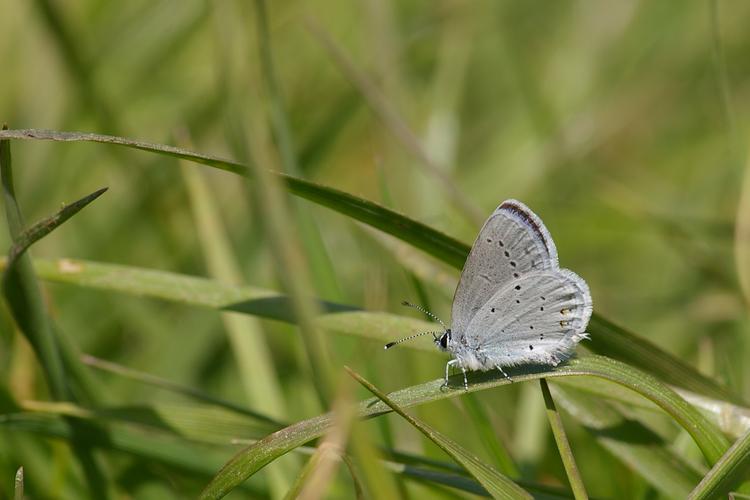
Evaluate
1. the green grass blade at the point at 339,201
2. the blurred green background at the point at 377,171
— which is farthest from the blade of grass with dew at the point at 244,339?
the green grass blade at the point at 339,201

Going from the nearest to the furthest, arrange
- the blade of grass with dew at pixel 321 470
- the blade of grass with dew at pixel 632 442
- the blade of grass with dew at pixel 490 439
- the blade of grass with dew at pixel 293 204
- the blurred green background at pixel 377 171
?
the blade of grass with dew at pixel 321 470, the blade of grass with dew at pixel 632 442, the blade of grass with dew at pixel 490 439, the blade of grass with dew at pixel 293 204, the blurred green background at pixel 377 171

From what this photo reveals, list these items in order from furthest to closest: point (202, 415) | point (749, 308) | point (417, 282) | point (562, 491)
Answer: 1. point (749, 308)
2. point (417, 282)
3. point (202, 415)
4. point (562, 491)

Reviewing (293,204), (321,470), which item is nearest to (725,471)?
(321,470)

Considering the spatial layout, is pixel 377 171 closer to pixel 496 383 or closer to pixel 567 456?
pixel 496 383

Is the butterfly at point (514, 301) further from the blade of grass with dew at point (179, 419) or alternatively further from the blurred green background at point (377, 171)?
the blade of grass with dew at point (179, 419)

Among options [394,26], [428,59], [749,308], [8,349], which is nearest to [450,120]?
[394,26]

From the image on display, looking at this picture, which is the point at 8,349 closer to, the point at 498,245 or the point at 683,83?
the point at 498,245

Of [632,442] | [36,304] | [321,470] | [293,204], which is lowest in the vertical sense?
[321,470]
